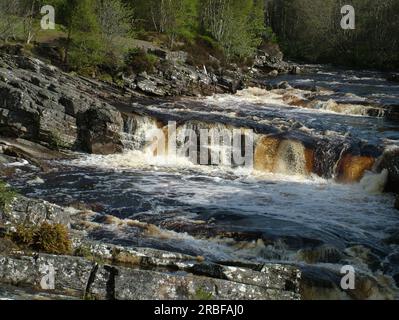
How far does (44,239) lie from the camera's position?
9.20 meters

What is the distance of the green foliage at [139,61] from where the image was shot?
133ft

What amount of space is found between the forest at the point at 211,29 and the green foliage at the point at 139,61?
1.35 ft

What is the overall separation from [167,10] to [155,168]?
1423 inches

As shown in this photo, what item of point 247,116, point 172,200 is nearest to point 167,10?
point 247,116

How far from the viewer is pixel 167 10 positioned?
185 feet

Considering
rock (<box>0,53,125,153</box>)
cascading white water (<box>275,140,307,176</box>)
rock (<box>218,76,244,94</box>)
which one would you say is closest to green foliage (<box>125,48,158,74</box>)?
rock (<box>218,76,244,94</box>)

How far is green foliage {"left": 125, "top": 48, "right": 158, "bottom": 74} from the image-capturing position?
40.6 meters

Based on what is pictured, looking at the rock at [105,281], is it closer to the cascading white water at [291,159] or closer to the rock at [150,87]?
the cascading white water at [291,159]

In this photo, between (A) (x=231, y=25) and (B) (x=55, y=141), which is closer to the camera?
(B) (x=55, y=141)

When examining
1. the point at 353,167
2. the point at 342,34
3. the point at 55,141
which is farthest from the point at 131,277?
the point at 342,34

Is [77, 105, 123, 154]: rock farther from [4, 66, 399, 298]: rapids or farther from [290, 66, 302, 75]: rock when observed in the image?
[290, 66, 302, 75]: rock

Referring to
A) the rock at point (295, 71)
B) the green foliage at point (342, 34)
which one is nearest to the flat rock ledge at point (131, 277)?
the rock at point (295, 71)

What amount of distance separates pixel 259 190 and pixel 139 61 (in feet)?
76.7

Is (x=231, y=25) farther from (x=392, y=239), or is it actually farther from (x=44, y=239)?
(x=44, y=239)
